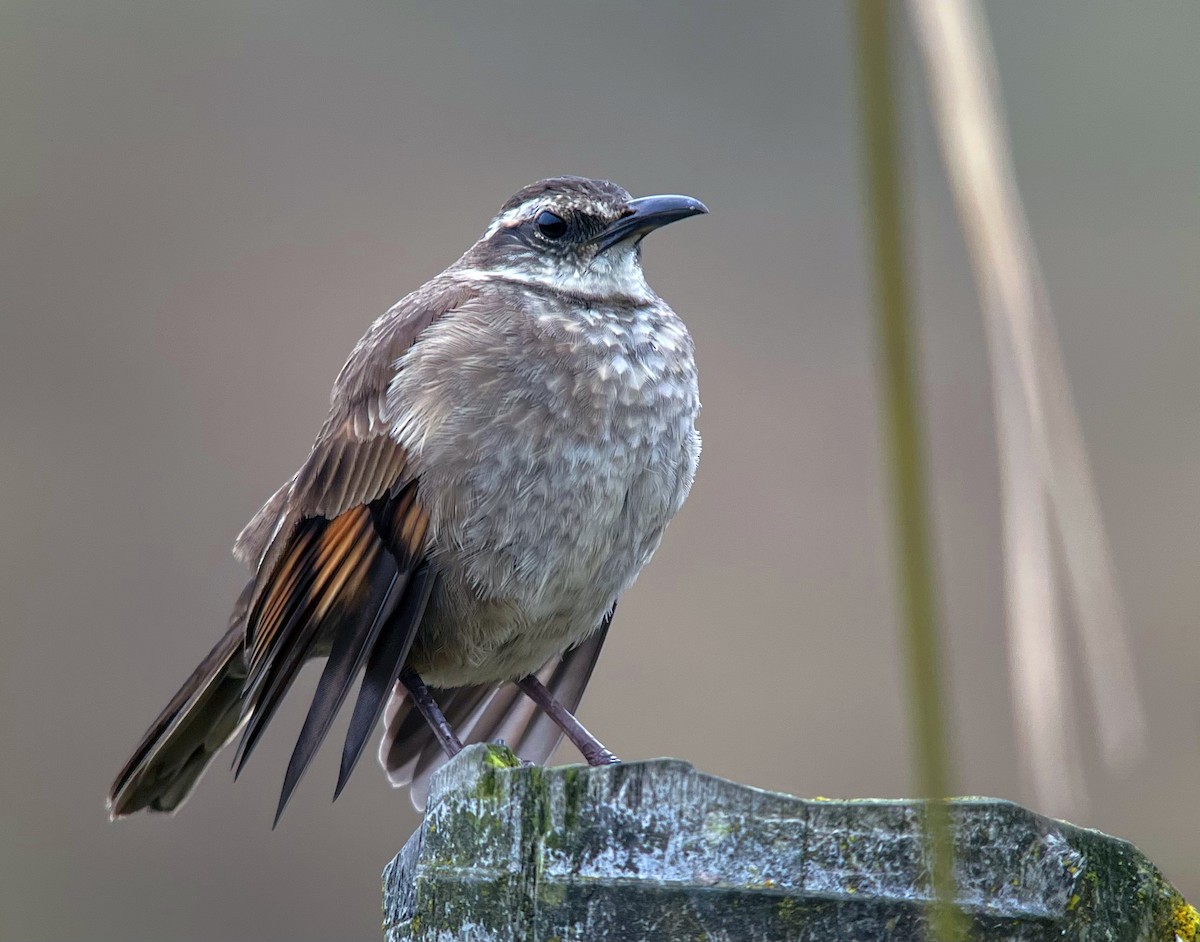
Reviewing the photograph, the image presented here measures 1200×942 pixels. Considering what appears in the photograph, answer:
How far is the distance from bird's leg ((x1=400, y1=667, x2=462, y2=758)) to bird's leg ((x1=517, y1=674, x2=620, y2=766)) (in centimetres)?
36

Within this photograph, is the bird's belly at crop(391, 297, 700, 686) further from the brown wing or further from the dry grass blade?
the dry grass blade

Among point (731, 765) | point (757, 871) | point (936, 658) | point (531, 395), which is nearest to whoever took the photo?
point (936, 658)

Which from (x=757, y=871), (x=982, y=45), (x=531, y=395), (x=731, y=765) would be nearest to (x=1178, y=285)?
(x=731, y=765)

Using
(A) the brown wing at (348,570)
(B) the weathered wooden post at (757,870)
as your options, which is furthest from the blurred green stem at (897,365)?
(A) the brown wing at (348,570)

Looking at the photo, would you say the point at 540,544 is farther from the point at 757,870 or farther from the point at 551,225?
the point at 757,870

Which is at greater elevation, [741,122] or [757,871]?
[741,122]

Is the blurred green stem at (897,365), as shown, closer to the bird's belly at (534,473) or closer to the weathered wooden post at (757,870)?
the weathered wooden post at (757,870)

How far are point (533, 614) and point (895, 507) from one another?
380cm

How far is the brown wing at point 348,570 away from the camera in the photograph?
4407 mm

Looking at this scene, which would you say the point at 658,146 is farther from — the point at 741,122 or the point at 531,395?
the point at 531,395

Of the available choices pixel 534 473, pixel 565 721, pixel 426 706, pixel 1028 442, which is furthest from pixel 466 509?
pixel 1028 442

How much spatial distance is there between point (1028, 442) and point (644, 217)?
4.19 m

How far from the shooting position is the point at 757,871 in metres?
2.15

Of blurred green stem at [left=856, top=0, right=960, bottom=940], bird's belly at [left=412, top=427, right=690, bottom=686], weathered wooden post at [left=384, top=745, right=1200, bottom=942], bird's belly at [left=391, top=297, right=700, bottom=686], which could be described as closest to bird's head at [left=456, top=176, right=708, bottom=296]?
bird's belly at [left=391, top=297, right=700, bottom=686]
